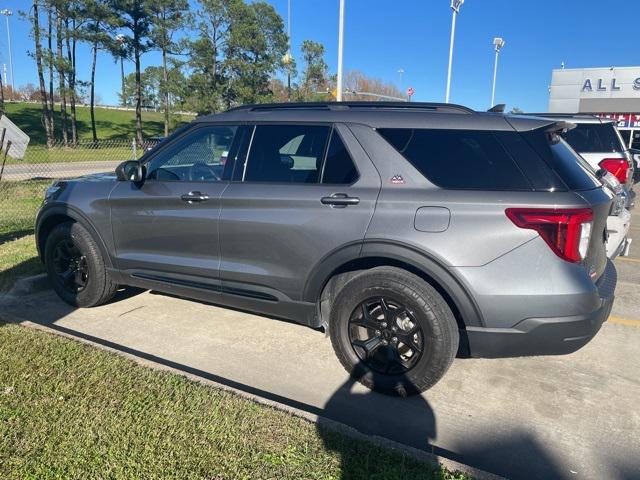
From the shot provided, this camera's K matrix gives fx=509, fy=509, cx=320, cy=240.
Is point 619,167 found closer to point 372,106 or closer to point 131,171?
point 372,106

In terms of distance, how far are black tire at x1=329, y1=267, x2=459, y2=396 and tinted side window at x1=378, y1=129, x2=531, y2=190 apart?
668 millimetres

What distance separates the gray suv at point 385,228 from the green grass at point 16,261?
1685mm

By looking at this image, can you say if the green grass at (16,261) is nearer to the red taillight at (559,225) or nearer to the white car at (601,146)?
the red taillight at (559,225)

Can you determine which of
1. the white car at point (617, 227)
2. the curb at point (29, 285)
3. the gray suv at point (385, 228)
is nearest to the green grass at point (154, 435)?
the gray suv at point (385, 228)

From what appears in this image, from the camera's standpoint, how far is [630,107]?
30.1 meters

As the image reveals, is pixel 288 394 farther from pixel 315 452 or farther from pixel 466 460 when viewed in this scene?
pixel 466 460

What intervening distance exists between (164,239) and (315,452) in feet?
7.55

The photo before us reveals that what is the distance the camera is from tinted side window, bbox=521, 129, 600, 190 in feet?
9.83

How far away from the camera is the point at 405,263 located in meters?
3.19

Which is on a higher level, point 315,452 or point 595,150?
point 595,150

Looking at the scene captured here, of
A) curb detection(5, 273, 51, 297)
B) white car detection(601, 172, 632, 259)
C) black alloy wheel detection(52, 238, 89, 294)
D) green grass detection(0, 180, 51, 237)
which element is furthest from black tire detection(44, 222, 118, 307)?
white car detection(601, 172, 632, 259)

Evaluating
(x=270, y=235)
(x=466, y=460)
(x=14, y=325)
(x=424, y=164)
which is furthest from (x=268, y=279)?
(x=14, y=325)

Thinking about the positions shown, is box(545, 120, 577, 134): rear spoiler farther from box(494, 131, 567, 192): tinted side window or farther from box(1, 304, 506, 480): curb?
box(1, 304, 506, 480): curb

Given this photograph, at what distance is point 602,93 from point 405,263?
109 feet
